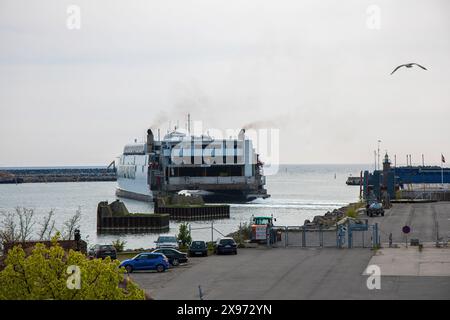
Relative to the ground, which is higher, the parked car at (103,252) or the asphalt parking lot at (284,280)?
the parked car at (103,252)

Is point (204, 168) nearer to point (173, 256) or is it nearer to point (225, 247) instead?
point (225, 247)

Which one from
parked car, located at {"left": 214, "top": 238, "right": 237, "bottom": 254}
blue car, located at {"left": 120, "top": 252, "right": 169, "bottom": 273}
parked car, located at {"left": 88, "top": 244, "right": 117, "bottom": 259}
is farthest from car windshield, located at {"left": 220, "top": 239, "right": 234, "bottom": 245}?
blue car, located at {"left": 120, "top": 252, "right": 169, "bottom": 273}

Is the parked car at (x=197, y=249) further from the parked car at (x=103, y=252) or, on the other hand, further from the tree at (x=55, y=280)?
the tree at (x=55, y=280)

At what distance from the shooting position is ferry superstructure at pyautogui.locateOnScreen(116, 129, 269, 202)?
142 metres

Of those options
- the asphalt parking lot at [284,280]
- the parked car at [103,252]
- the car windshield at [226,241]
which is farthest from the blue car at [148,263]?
the car windshield at [226,241]

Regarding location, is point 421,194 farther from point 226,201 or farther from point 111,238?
point 111,238

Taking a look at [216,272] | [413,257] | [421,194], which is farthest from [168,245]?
[421,194]

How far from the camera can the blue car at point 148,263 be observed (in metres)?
38.5

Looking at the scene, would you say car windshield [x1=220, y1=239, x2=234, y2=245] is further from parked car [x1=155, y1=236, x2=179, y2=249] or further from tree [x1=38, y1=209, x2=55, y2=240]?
tree [x1=38, y1=209, x2=55, y2=240]

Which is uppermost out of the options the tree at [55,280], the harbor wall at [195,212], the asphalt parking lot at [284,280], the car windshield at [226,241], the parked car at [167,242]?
the tree at [55,280]

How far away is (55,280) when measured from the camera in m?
21.2

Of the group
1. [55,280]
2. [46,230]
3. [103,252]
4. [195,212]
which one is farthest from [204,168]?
[55,280]

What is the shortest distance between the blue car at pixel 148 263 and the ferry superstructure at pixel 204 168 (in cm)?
10218
